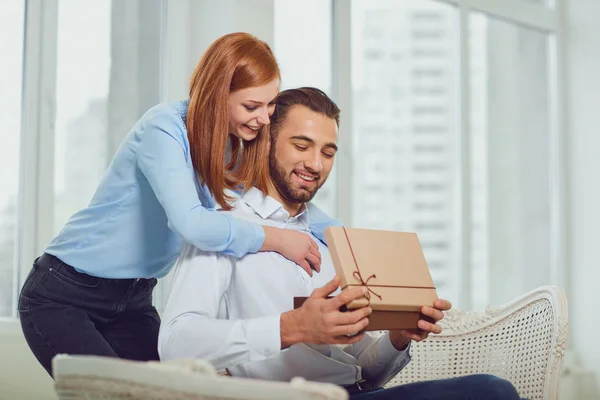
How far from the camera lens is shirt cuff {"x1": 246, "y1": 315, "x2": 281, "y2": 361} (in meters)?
1.31

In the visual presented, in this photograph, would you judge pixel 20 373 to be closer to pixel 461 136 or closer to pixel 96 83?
pixel 96 83

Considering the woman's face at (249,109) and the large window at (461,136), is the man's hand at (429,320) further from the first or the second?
the large window at (461,136)

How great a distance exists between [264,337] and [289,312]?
0.06 metres

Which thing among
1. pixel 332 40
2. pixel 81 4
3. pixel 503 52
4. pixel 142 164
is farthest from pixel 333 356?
pixel 503 52

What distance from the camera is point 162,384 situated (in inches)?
37.3

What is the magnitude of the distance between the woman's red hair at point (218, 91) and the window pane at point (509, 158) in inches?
95.5

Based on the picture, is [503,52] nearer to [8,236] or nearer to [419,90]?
[419,90]

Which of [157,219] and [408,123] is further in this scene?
[408,123]

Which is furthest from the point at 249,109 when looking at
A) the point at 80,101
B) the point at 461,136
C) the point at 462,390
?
the point at 461,136

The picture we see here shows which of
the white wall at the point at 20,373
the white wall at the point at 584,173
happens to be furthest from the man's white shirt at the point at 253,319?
the white wall at the point at 584,173

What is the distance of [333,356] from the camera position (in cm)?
158

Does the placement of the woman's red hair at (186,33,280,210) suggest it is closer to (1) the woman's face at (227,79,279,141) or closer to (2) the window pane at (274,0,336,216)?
(1) the woman's face at (227,79,279,141)

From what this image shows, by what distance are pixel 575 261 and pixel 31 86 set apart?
9.55ft

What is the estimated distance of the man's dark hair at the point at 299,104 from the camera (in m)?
1.65
